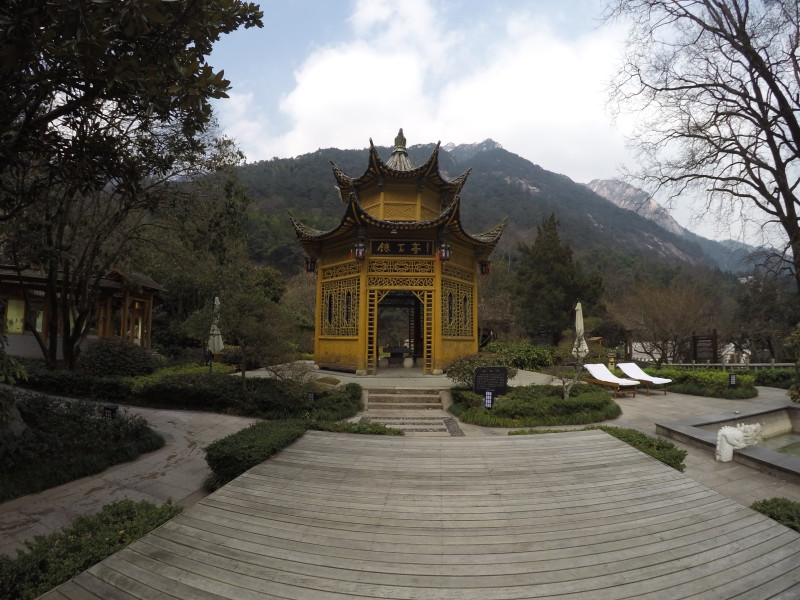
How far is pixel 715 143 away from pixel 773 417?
24.4 ft

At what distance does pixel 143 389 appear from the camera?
406 inches

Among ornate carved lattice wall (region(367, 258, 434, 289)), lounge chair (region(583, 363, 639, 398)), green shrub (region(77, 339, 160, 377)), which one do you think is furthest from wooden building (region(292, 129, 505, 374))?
green shrub (region(77, 339, 160, 377))

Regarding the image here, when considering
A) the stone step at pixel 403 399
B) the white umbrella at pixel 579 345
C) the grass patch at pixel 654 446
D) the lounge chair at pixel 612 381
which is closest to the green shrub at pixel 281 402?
the stone step at pixel 403 399

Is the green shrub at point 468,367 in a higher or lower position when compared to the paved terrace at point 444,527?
higher

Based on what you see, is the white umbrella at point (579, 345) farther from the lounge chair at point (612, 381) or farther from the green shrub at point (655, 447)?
the green shrub at point (655, 447)

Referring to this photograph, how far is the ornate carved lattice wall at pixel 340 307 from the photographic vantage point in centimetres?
1293

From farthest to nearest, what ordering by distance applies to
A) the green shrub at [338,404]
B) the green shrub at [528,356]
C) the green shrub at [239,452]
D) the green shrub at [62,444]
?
the green shrub at [528,356] → the green shrub at [338,404] → the green shrub at [62,444] → the green shrub at [239,452]

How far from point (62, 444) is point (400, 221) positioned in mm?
9539

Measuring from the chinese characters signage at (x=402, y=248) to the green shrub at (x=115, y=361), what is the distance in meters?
8.57

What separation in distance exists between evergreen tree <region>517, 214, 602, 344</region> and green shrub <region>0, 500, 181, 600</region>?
2544cm

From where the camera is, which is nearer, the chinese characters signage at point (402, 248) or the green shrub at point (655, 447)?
the green shrub at point (655, 447)

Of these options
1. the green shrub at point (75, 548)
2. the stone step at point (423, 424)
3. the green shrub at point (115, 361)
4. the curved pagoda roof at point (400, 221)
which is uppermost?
the curved pagoda roof at point (400, 221)

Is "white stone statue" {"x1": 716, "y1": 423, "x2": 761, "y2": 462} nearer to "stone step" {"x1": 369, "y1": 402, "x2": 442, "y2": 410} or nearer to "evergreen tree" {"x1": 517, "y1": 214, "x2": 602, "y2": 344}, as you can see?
"stone step" {"x1": 369, "y1": 402, "x2": 442, "y2": 410}

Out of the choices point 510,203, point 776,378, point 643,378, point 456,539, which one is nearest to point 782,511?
point 456,539
